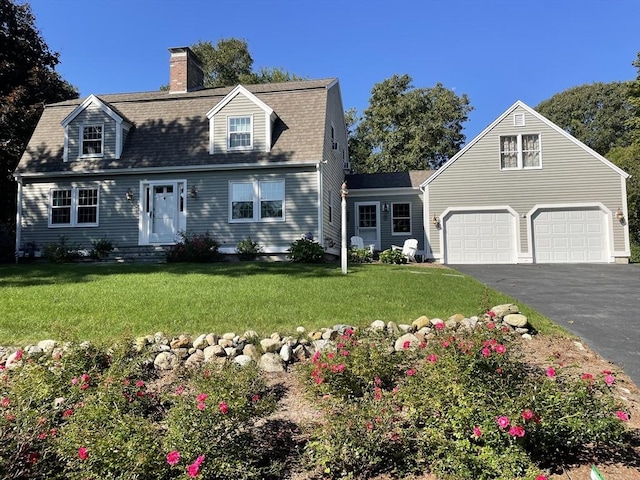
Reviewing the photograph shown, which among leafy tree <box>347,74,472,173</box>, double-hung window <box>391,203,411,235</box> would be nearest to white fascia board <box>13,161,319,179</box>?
double-hung window <box>391,203,411,235</box>

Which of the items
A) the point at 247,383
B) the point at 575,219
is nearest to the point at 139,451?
the point at 247,383

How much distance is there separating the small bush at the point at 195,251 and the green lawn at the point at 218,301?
2906 mm

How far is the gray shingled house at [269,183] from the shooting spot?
15.1 meters

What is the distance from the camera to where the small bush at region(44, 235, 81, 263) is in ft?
48.7

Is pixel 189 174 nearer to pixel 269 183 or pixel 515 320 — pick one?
pixel 269 183

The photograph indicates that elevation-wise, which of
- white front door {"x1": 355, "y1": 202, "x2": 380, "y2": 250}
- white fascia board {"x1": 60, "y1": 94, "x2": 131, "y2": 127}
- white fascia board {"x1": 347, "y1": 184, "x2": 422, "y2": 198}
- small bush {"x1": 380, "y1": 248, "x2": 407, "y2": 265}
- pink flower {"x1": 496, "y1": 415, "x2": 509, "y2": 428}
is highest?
white fascia board {"x1": 60, "y1": 94, "x2": 131, "y2": 127}

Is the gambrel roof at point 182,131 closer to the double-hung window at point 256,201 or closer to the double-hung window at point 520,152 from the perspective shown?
the double-hung window at point 256,201

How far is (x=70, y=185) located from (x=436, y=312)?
1439 cm

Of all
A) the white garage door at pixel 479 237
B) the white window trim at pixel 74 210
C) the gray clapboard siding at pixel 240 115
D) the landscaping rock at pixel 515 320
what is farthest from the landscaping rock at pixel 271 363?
the white window trim at pixel 74 210

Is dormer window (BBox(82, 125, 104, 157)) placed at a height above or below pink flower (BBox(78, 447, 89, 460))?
above

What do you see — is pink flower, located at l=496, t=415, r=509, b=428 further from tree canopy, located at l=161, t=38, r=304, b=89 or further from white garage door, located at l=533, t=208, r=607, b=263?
tree canopy, located at l=161, t=38, r=304, b=89

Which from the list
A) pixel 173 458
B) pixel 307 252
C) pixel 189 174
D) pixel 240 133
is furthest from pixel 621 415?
pixel 189 174

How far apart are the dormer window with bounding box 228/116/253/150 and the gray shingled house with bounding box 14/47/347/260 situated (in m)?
0.04

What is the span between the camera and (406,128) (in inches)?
1222
